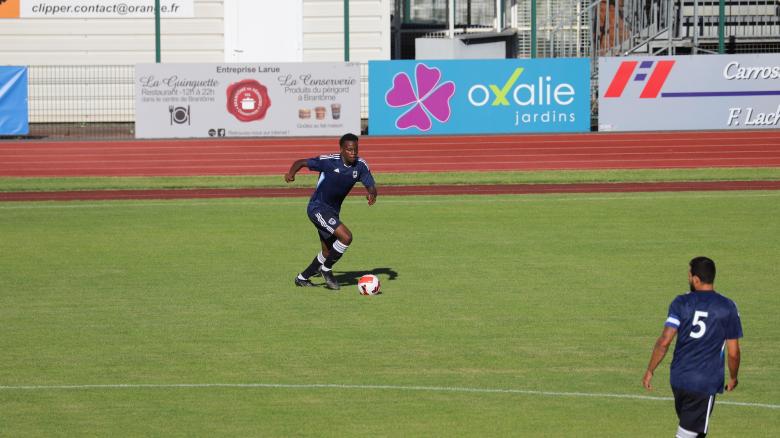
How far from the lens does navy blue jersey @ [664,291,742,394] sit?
7836mm

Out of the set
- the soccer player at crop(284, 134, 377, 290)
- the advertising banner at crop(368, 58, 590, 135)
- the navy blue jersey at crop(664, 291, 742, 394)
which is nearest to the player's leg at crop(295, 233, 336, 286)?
the soccer player at crop(284, 134, 377, 290)

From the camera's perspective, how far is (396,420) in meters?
9.82

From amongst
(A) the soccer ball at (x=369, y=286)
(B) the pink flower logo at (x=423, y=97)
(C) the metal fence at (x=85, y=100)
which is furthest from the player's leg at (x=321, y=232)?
(C) the metal fence at (x=85, y=100)

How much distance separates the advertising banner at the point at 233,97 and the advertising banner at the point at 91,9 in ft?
23.4

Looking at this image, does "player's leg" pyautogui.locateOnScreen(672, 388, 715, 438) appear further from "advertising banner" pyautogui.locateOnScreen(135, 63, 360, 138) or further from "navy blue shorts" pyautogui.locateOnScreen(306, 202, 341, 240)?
"advertising banner" pyautogui.locateOnScreen(135, 63, 360, 138)

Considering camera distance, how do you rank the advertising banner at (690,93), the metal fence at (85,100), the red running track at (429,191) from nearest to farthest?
the red running track at (429,191) → the advertising banner at (690,93) → the metal fence at (85,100)

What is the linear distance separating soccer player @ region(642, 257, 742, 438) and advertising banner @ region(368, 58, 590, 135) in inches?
938

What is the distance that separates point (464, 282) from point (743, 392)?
5980 mm

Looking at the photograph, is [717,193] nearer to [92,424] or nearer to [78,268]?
[78,268]

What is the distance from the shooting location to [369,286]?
15.1 meters

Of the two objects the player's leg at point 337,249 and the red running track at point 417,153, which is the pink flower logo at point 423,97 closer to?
the red running track at point 417,153

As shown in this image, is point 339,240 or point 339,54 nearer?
point 339,240

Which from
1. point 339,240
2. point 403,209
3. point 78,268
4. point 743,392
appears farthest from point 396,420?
point 403,209

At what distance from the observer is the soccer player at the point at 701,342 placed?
783 centimetres
